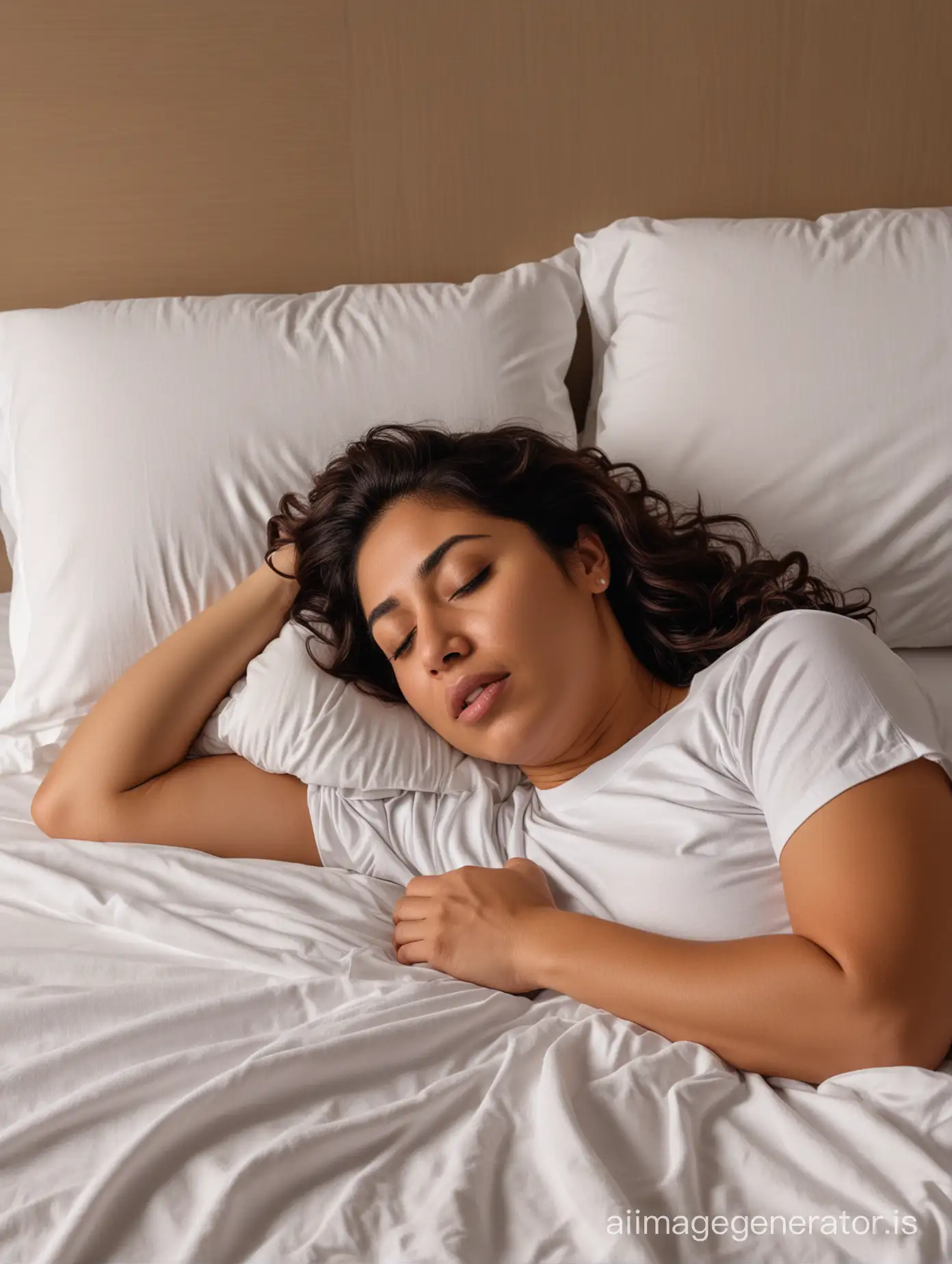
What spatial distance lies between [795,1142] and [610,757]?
514mm

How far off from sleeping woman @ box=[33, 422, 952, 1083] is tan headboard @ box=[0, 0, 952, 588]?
597 millimetres

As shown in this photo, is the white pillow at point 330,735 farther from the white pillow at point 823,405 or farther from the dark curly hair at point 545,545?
the white pillow at point 823,405

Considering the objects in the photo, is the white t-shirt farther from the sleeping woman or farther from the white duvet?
the white duvet

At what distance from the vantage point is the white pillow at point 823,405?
1573 millimetres

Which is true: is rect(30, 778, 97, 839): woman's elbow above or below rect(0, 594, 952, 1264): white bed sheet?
below

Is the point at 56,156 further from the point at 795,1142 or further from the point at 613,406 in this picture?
the point at 795,1142

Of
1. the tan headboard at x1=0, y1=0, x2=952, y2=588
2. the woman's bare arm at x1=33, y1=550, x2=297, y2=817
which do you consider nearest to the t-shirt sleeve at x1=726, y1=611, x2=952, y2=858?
the woman's bare arm at x1=33, y1=550, x2=297, y2=817

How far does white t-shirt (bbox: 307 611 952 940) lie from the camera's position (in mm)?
1078

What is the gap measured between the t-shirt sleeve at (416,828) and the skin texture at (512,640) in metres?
0.08

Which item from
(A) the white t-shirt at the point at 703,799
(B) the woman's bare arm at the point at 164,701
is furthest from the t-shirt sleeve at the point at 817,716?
(B) the woman's bare arm at the point at 164,701

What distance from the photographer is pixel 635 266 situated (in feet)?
5.73

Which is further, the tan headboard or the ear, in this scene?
the tan headboard

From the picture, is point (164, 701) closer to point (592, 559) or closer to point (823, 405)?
point (592, 559)

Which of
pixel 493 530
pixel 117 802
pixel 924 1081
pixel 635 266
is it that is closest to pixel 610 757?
pixel 493 530
